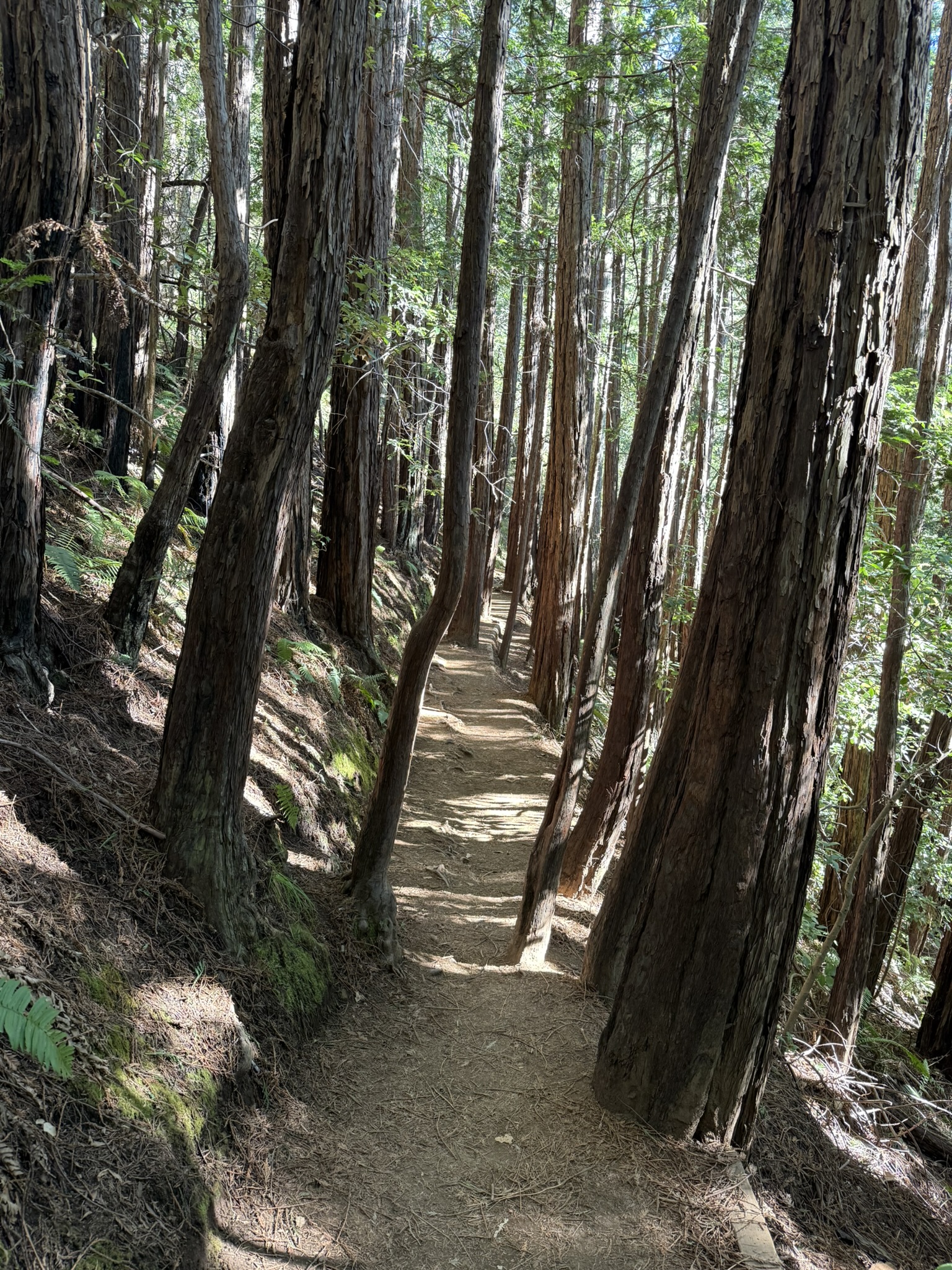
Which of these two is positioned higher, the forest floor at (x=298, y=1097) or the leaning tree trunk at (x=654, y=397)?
the leaning tree trunk at (x=654, y=397)

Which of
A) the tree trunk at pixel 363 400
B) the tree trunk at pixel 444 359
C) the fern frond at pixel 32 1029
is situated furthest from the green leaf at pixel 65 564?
the tree trunk at pixel 444 359

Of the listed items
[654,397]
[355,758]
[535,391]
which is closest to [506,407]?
[535,391]

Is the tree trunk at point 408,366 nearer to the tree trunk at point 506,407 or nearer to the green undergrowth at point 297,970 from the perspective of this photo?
the tree trunk at point 506,407

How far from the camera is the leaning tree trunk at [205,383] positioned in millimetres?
4906

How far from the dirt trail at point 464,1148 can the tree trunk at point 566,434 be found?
586cm

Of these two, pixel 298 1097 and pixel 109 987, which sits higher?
pixel 109 987

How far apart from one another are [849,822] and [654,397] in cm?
746

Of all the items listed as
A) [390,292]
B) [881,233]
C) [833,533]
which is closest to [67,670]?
[833,533]

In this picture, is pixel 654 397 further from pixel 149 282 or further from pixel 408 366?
pixel 408 366

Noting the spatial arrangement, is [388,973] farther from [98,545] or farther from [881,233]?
[881,233]

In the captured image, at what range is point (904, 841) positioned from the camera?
30.7 ft

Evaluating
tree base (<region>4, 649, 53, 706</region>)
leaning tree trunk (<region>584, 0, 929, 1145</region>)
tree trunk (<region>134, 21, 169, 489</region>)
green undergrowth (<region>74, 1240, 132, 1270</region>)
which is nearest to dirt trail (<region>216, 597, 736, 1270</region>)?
leaning tree trunk (<region>584, 0, 929, 1145</region>)

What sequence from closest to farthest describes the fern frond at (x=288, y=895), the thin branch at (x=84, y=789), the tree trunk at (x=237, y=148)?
the thin branch at (x=84, y=789), the fern frond at (x=288, y=895), the tree trunk at (x=237, y=148)

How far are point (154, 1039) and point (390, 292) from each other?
7.22m
